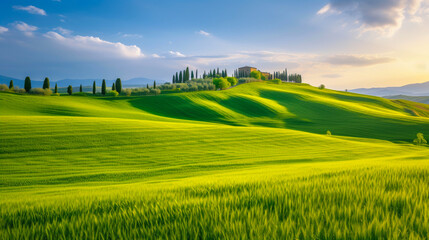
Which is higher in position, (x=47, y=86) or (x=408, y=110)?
(x=47, y=86)

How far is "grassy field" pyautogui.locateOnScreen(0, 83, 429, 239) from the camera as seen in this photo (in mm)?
2240

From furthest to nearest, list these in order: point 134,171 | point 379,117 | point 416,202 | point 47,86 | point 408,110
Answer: point 408,110 < point 47,86 < point 379,117 < point 134,171 < point 416,202

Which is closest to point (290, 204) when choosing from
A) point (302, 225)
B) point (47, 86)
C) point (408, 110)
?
point (302, 225)

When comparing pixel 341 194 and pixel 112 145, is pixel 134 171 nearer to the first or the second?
pixel 112 145

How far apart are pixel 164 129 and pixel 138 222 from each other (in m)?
31.1

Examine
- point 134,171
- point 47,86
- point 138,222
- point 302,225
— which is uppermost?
point 47,86

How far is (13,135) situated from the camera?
23812mm

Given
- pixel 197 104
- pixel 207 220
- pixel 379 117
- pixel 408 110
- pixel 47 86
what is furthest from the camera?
pixel 408 110

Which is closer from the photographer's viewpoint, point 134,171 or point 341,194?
point 341,194

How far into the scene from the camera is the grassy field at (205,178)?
2.24 metres

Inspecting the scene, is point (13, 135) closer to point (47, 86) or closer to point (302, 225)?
point (302, 225)

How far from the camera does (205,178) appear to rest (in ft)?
37.0

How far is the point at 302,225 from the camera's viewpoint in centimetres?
214

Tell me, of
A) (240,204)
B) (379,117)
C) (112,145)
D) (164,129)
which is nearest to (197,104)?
(164,129)
